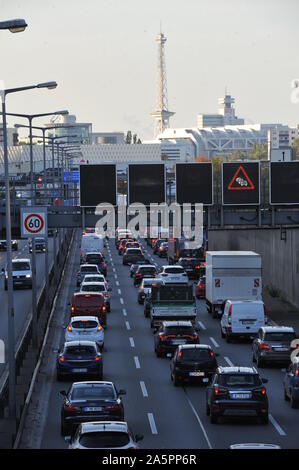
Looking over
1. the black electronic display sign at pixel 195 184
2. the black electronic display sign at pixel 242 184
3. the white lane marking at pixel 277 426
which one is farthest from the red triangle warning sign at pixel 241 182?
the white lane marking at pixel 277 426

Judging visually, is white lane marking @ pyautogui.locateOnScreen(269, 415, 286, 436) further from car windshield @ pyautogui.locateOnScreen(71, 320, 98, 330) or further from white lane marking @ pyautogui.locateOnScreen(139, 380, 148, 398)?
car windshield @ pyautogui.locateOnScreen(71, 320, 98, 330)

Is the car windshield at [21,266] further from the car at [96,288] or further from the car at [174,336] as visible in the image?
the car at [174,336]

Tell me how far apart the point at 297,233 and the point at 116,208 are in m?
19.1

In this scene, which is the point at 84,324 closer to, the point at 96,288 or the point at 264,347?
the point at 264,347

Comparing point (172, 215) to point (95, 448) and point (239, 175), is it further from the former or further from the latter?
point (95, 448)

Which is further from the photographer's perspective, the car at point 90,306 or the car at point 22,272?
the car at point 22,272

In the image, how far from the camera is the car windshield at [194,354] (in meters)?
35.9

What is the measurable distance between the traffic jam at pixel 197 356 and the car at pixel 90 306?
43mm

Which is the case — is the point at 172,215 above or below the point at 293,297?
above

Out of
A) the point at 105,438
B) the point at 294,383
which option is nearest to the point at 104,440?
the point at 105,438

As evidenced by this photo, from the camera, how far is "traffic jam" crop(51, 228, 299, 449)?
27.7 metres

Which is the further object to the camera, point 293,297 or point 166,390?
point 293,297

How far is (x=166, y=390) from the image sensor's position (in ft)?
118
